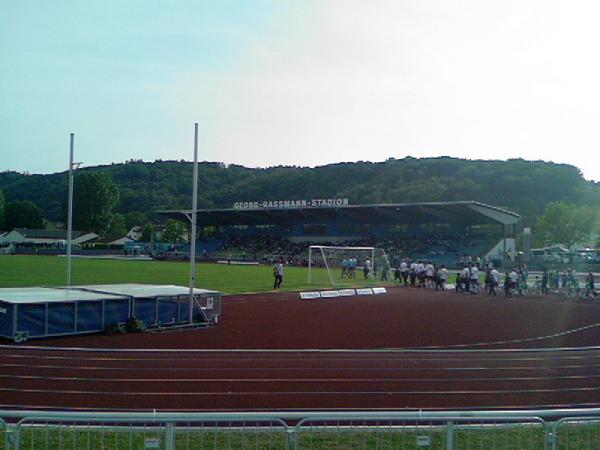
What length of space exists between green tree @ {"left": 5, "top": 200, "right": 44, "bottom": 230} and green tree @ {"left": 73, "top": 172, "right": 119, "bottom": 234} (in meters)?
13.2

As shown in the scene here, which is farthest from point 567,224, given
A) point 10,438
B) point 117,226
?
point 10,438

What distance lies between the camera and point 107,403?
32.6ft

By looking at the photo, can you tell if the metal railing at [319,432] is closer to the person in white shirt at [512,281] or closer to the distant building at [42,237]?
the person in white shirt at [512,281]

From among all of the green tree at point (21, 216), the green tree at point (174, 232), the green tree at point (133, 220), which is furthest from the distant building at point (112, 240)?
the green tree at point (21, 216)

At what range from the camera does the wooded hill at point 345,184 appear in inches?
4700

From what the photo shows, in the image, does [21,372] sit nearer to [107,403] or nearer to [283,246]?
[107,403]

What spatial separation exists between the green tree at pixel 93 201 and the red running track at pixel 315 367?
104121 millimetres

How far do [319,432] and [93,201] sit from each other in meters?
122

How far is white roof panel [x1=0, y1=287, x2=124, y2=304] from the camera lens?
16297 millimetres

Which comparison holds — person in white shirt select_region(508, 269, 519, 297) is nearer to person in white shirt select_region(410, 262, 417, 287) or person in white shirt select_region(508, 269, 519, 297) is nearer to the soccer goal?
person in white shirt select_region(410, 262, 417, 287)

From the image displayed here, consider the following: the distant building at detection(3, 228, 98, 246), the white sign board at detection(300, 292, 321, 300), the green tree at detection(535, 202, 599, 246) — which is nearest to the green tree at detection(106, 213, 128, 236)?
the distant building at detection(3, 228, 98, 246)

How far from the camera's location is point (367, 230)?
270ft

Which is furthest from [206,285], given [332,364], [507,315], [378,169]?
[378,169]

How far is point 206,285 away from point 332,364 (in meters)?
22.5
